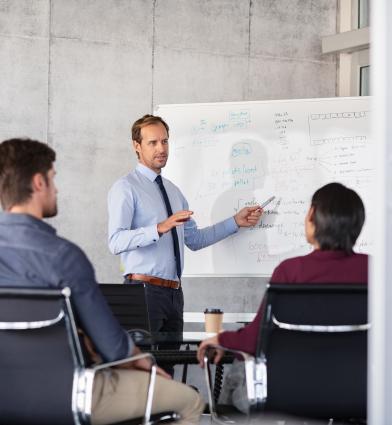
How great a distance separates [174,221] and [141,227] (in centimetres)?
36

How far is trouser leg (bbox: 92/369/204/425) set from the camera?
119 inches

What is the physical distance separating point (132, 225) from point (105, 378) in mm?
2314

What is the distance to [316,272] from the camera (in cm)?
317

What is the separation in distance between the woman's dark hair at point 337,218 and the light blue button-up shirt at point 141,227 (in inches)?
73.6

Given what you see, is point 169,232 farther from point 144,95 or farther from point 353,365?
point 353,365

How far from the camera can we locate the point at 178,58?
710 centimetres

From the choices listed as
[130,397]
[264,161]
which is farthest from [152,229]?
[130,397]

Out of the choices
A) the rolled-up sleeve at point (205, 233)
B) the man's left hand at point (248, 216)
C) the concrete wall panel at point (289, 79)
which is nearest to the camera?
the rolled-up sleeve at point (205, 233)

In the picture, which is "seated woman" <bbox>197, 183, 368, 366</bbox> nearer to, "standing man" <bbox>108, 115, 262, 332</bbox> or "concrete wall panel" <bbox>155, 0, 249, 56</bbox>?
"standing man" <bbox>108, 115, 262, 332</bbox>

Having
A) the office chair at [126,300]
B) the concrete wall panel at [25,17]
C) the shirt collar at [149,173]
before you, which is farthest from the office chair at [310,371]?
the concrete wall panel at [25,17]

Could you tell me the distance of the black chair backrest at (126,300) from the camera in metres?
4.44

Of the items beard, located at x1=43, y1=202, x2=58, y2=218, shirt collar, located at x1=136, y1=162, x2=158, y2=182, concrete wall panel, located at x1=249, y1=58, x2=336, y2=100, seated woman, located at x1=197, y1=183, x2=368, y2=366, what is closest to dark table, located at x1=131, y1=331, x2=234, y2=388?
seated woman, located at x1=197, y1=183, x2=368, y2=366

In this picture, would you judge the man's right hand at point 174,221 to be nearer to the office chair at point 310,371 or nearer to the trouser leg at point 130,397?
the trouser leg at point 130,397

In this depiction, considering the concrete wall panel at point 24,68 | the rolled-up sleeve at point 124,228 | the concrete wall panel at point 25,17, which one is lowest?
the rolled-up sleeve at point 124,228
